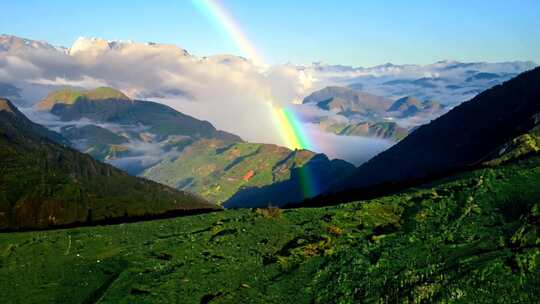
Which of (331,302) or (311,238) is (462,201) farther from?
(331,302)

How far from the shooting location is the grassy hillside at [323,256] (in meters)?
34.2

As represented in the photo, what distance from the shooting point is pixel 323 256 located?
44125mm

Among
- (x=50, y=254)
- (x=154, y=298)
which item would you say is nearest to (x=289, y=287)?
(x=154, y=298)

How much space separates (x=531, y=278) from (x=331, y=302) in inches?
504

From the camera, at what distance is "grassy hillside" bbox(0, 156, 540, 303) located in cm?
3425

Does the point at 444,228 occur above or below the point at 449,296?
above

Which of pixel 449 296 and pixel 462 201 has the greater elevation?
pixel 462 201

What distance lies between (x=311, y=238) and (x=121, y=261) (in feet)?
59.6

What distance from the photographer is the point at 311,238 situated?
49.3 m

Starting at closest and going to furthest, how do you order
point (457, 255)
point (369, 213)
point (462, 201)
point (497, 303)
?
point (497, 303) < point (457, 255) < point (462, 201) < point (369, 213)

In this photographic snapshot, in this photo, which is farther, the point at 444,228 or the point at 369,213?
the point at 369,213

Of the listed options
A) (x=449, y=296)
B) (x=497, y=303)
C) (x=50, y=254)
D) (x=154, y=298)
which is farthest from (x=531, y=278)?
Answer: (x=50, y=254)

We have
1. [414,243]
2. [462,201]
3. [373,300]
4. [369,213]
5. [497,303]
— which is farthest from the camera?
[369,213]

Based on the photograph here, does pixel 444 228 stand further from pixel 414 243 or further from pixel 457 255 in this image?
pixel 457 255
